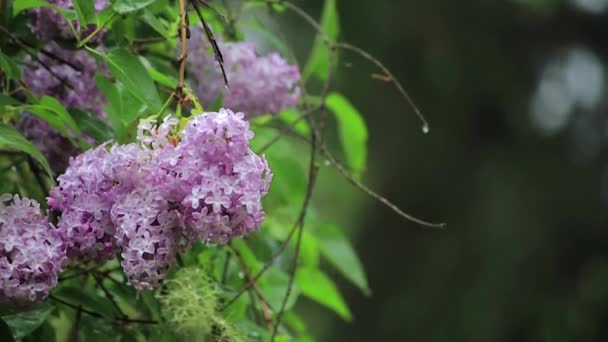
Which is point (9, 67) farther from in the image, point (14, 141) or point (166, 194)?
point (166, 194)

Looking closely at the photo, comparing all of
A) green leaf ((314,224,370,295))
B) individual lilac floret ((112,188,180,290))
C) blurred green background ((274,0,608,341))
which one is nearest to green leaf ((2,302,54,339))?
individual lilac floret ((112,188,180,290))

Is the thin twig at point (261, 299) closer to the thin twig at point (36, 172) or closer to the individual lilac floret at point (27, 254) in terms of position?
the thin twig at point (36, 172)

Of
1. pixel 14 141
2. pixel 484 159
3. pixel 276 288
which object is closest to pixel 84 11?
pixel 14 141

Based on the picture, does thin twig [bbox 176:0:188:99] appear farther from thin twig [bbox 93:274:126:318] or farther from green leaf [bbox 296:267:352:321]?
green leaf [bbox 296:267:352:321]

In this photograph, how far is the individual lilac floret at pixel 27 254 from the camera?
84 centimetres

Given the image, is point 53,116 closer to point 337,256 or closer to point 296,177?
point 296,177

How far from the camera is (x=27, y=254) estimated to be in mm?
844

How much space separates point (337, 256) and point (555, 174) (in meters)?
2.53

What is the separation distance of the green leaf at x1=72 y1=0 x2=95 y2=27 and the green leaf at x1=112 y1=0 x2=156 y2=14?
2 centimetres

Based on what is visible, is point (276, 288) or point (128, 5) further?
point (276, 288)

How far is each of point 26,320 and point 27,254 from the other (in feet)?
0.41

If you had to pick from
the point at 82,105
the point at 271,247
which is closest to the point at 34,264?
the point at 82,105

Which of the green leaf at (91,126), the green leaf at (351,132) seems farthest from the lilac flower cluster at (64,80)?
the green leaf at (351,132)

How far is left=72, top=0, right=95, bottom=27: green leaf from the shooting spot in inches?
36.6
